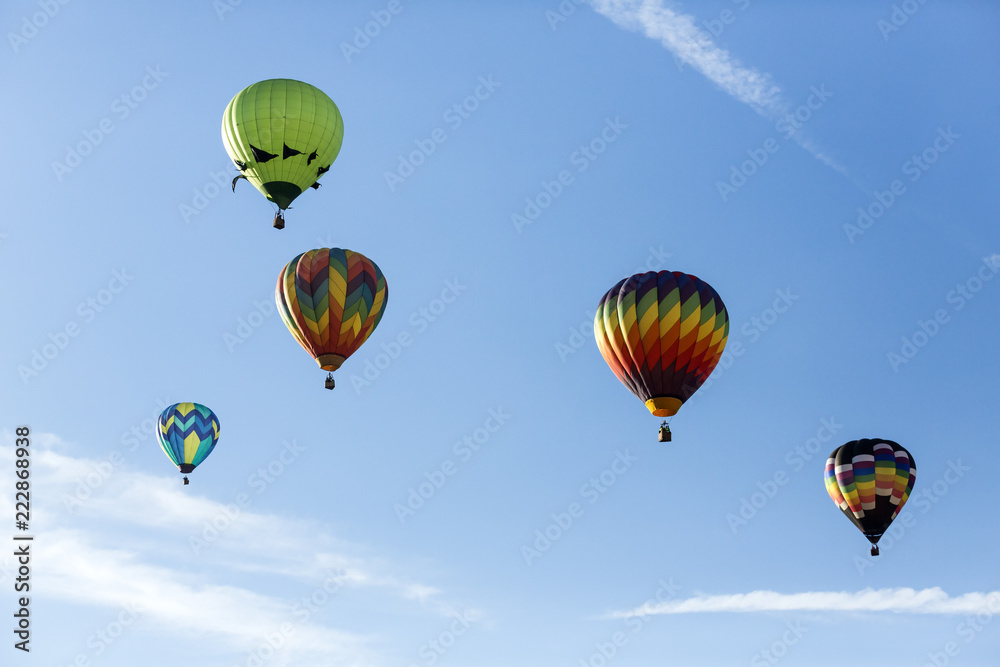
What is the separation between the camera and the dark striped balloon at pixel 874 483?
4616cm

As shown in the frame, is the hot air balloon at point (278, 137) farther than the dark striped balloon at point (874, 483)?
No

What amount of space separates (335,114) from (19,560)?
51.7 ft

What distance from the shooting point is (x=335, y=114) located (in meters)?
42.7

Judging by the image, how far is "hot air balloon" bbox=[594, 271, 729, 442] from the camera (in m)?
39.2

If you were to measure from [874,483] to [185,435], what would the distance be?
25441mm

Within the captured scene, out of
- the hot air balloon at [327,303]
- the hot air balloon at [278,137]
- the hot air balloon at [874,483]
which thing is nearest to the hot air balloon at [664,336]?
the hot air balloon at [327,303]

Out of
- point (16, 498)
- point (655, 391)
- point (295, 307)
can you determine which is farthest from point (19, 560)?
point (655, 391)

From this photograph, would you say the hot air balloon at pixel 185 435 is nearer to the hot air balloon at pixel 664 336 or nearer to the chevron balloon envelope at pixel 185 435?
the chevron balloon envelope at pixel 185 435

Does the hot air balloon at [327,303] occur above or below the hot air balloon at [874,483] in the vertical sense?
above

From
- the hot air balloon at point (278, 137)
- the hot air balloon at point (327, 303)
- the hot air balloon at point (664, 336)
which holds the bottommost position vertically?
the hot air balloon at point (664, 336)

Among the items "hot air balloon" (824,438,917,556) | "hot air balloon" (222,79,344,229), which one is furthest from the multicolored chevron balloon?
"hot air balloon" (222,79,344,229)

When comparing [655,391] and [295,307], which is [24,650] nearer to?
[295,307]

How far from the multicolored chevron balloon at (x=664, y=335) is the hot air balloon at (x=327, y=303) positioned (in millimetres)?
7770

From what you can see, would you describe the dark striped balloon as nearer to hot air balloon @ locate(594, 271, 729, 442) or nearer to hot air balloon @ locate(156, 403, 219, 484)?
hot air balloon @ locate(594, 271, 729, 442)
